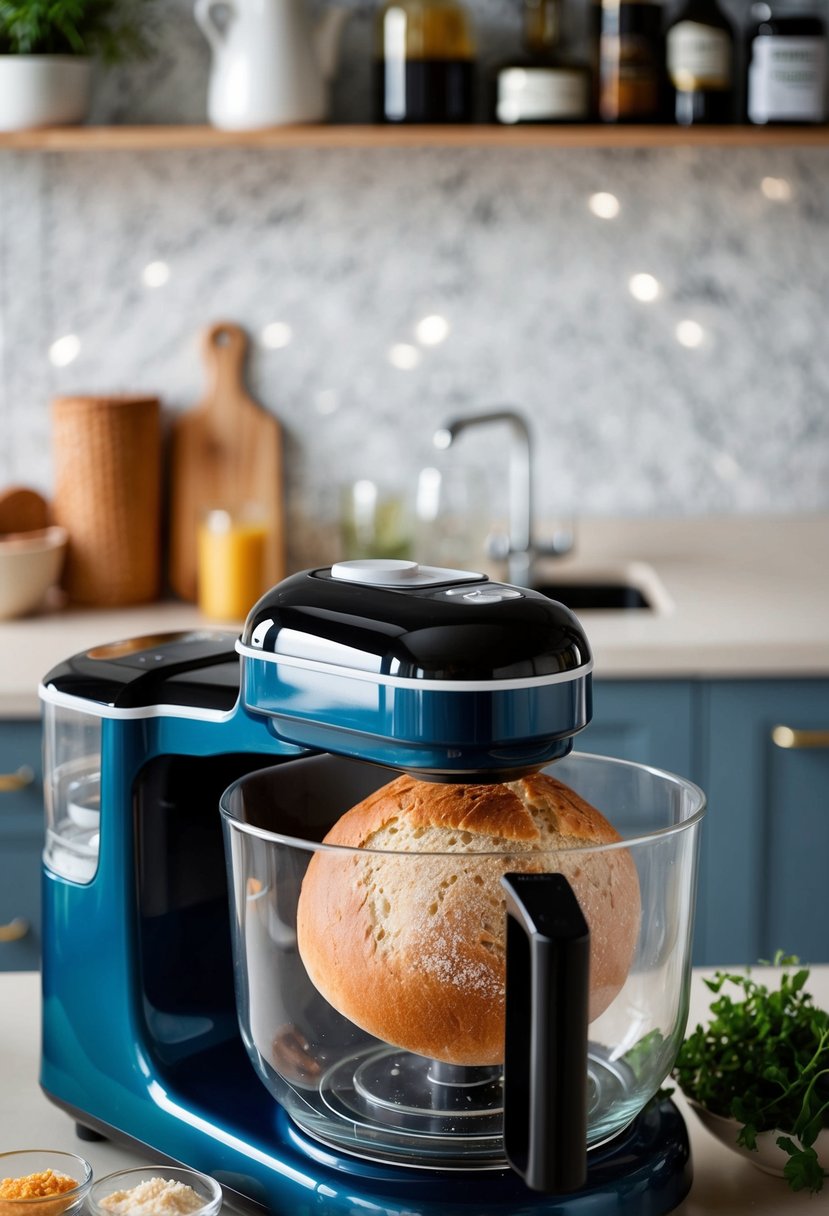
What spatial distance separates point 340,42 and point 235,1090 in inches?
81.7

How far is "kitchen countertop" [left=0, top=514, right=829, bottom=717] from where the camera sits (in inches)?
82.2

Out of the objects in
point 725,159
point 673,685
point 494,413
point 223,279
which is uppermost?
point 725,159

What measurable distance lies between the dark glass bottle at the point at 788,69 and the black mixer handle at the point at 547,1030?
2.05 metres

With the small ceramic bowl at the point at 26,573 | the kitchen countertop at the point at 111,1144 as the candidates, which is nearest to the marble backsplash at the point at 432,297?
the small ceramic bowl at the point at 26,573

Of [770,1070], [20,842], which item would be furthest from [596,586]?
[770,1070]

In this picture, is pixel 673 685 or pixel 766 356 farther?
pixel 766 356

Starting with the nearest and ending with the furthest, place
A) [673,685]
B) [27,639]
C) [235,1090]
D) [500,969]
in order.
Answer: [500,969] < [235,1090] < [673,685] < [27,639]

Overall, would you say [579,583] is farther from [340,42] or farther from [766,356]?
[340,42]

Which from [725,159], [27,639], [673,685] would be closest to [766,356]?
[725,159]

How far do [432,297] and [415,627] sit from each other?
6.58 feet

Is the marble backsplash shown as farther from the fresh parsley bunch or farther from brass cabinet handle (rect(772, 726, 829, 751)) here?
the fresh parsley bunch

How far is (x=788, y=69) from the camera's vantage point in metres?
2.39

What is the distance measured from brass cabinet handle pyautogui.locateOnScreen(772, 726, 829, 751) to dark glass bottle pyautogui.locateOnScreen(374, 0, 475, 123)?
3.60ft

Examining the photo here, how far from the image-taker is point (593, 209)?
103 inches
